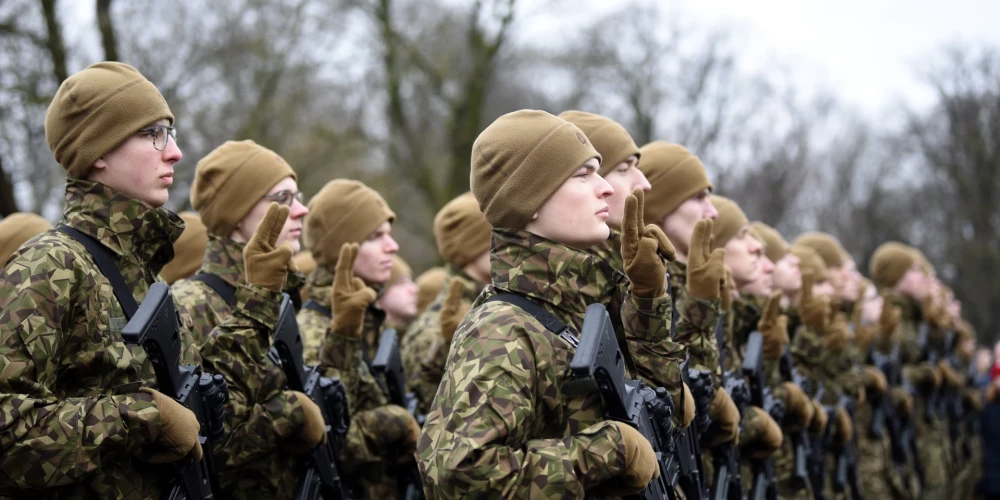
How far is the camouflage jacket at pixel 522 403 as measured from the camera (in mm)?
3148

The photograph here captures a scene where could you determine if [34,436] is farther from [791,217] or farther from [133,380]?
[791,217]

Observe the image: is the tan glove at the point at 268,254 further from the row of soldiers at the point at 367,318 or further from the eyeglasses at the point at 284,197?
the eyeglasses at the point at 284,197

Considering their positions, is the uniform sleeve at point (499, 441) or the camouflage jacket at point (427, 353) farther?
the camouflage jacket at point (427, 353)

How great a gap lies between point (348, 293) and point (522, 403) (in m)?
2.41

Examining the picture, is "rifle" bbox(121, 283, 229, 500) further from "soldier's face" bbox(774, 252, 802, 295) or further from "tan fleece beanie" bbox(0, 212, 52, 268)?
"soldier's face" bbox(774, 252, 802, 295)

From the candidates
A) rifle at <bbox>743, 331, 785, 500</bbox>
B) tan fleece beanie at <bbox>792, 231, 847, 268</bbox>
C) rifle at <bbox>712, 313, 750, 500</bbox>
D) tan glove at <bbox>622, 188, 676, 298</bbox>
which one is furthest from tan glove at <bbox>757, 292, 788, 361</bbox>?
tan fleece beanie at <bbox>792, 231, 847, 268</bbox>

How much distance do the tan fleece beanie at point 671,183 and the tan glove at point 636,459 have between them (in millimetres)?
2563

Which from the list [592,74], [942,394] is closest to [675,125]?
[592,74]

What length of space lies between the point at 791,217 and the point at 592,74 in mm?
12158

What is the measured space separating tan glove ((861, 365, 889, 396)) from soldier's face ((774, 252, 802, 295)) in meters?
2.24

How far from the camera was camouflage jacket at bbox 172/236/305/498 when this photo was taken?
451 centimetres

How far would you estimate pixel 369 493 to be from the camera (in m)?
6.25

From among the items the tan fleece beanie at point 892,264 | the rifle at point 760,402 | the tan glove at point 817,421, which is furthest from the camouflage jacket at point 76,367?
the tan fleece beanie at point 892,264

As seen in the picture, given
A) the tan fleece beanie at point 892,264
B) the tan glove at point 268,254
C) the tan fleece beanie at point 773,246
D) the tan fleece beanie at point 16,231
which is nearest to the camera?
the tan glove at point 268,254
